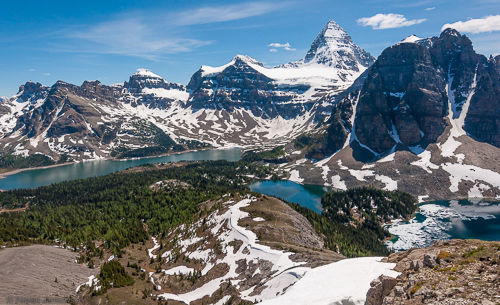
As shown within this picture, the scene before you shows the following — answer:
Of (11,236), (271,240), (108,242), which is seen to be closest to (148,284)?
(271,240)

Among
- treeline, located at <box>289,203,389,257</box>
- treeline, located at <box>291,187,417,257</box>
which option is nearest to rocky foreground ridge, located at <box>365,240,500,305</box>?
treeline, located at <box>291,187,417,257</box>

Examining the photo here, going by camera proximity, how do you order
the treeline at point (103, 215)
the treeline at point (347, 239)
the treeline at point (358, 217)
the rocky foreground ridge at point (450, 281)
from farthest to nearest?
the treeline at point (103, 215) < the treeline at point (358, 217) < the treeline at point (347, 239) < the rocky foreground ridge at point (450, 281)

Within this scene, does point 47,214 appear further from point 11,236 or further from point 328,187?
point 328,187

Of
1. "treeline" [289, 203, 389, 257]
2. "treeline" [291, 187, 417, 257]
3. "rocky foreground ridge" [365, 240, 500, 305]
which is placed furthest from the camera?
"treeline" [291, 187, 417, 257]

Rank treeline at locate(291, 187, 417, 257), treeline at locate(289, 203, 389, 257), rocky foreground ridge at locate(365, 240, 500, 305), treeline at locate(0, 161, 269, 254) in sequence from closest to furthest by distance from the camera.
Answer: rocky foreground ridge at locate(365, 240, 500, 305)
treeline at locate(289, 203, 389, 257)
treeline at locate(291, 187, 417, 257)
treeline at locate(0, 161, 269, 254)

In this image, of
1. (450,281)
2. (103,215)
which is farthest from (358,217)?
(450,281)

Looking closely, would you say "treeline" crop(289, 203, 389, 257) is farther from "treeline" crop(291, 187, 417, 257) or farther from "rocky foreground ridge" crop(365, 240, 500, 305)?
"rocky foreground ridge" crop(365, 240, 500, 305)

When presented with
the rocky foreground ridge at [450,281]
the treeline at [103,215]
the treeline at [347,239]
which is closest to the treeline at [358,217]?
the treeline at [347,239]

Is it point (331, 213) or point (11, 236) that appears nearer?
point (11, 236)

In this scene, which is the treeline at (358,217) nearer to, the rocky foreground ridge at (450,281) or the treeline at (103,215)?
the treeline at (103,215)

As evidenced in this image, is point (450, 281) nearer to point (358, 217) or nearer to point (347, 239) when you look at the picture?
point (347, 239)

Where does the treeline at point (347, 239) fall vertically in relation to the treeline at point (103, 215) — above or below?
below
